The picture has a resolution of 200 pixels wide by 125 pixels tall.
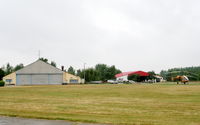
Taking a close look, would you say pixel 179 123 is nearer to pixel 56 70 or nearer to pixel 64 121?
pixel 64 121

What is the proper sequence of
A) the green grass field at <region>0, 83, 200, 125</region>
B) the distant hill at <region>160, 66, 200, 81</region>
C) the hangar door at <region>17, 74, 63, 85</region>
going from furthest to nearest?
the distant hill at <region>160, 66, 200, 81</region> < the hangar door at <region>17, 74, 63, 85</region> < the green grass field at <region>0, 83, 200, 125</region>

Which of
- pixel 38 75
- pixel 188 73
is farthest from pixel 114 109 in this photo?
pixel 188 73

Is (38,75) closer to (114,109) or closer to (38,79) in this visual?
(38,79)

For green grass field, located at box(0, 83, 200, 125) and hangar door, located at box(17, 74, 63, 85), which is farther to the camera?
hangar door, located at box(17, 74, 63, 85)

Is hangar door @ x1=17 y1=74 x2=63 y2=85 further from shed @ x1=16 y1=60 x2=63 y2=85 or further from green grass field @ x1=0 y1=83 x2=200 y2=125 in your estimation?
green grass field @ x1=0 y1=83 x2=200 y2=125

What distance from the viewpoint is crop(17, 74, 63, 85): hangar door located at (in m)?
86.8

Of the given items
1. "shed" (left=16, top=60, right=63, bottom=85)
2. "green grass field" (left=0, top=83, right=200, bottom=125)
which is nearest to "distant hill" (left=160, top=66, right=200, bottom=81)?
"shed" (left=16, top=60, right=63, bottom=85)

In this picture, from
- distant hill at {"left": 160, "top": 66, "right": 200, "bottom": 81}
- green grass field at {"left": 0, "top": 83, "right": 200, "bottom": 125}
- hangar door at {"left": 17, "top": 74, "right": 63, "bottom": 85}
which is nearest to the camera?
green grass field at {"left": 0, "top": 83, "right": 200, "bottom": 125}

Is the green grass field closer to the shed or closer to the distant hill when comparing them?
the shed

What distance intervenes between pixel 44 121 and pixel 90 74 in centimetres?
11096

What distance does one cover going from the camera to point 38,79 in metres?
87.0

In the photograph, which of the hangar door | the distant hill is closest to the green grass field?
the hangar door

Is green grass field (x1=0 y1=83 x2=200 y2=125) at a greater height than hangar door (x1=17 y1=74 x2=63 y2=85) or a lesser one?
lesser

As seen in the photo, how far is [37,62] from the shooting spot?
8956cm
